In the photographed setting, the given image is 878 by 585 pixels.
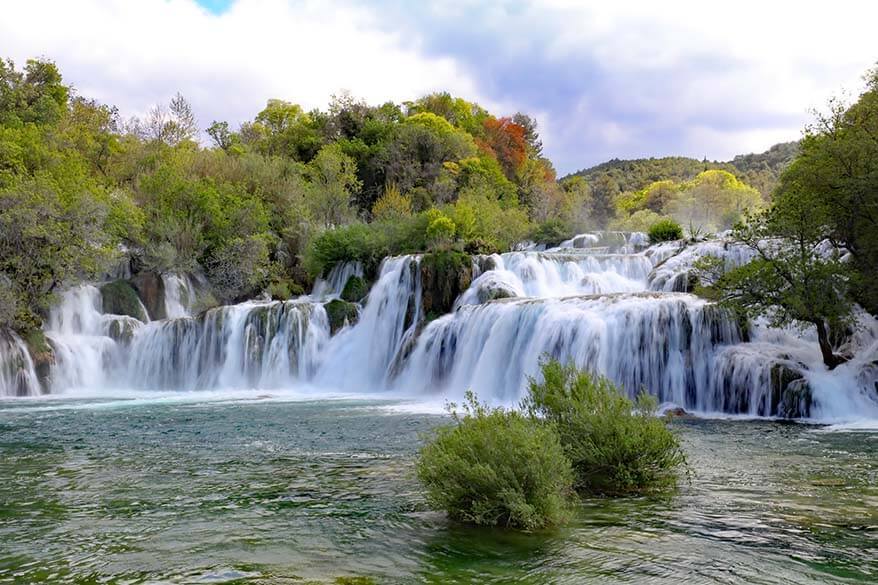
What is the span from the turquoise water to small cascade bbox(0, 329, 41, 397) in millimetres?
16060

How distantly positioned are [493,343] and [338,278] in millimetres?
14549

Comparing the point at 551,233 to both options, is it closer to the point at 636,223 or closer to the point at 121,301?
the point at 636,223

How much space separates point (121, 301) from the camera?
33656 mm

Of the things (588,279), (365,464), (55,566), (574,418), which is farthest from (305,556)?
(588,279)

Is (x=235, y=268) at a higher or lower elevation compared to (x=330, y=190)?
lower

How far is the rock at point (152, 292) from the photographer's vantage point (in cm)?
3494

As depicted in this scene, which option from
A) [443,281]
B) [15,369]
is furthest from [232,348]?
[443,281]

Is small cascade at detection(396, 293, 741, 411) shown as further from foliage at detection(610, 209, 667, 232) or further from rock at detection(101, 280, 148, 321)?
foliage at detection(610, 209, 667, 232)

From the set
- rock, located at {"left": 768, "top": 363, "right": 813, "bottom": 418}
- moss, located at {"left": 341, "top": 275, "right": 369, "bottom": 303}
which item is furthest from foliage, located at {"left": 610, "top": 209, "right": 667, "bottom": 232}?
rock, located at {"left": 768, "top": 363, "right": 813, "bottom": 418}

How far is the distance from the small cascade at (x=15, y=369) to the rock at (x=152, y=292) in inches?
274

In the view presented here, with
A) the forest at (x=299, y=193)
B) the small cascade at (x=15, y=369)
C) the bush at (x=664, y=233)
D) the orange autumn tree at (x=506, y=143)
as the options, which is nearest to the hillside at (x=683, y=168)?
the forest at (x=299, y=193)

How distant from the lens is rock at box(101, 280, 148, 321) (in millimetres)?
33275

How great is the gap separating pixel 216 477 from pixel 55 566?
416cm

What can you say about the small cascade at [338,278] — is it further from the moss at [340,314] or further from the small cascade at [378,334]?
the small cascade at [378,334]
